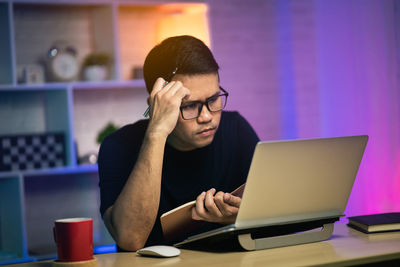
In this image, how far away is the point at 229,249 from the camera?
5.09 feet

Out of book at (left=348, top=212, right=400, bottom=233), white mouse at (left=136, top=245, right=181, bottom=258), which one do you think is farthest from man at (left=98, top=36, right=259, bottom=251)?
book at (left=348, top=212, right=400, bottom=233)

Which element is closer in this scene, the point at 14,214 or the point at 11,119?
the point at 14,214

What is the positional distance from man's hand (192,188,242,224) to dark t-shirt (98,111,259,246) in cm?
33

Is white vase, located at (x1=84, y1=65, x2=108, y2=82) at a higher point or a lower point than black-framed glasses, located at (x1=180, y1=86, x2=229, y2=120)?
higher

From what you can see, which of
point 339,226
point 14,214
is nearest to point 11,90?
point 14,214

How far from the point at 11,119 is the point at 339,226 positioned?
2.51 metres

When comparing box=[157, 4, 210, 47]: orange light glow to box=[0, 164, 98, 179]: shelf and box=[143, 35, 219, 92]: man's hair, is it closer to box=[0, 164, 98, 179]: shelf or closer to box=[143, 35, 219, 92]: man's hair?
box=[0, 164, 98, 179]: shelf

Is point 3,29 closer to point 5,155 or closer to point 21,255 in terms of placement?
point 5,155

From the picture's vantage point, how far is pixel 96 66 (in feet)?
12.3

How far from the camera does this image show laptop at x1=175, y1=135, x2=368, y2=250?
1419 mm

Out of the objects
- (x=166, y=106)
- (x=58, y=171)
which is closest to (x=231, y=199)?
(x=166, y=106)

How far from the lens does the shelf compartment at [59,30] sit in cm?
378

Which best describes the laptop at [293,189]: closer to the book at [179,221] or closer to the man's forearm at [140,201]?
the book at [179,221]

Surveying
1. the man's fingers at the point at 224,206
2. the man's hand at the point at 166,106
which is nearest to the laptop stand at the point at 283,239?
the man's fingers at the point at 224,206
